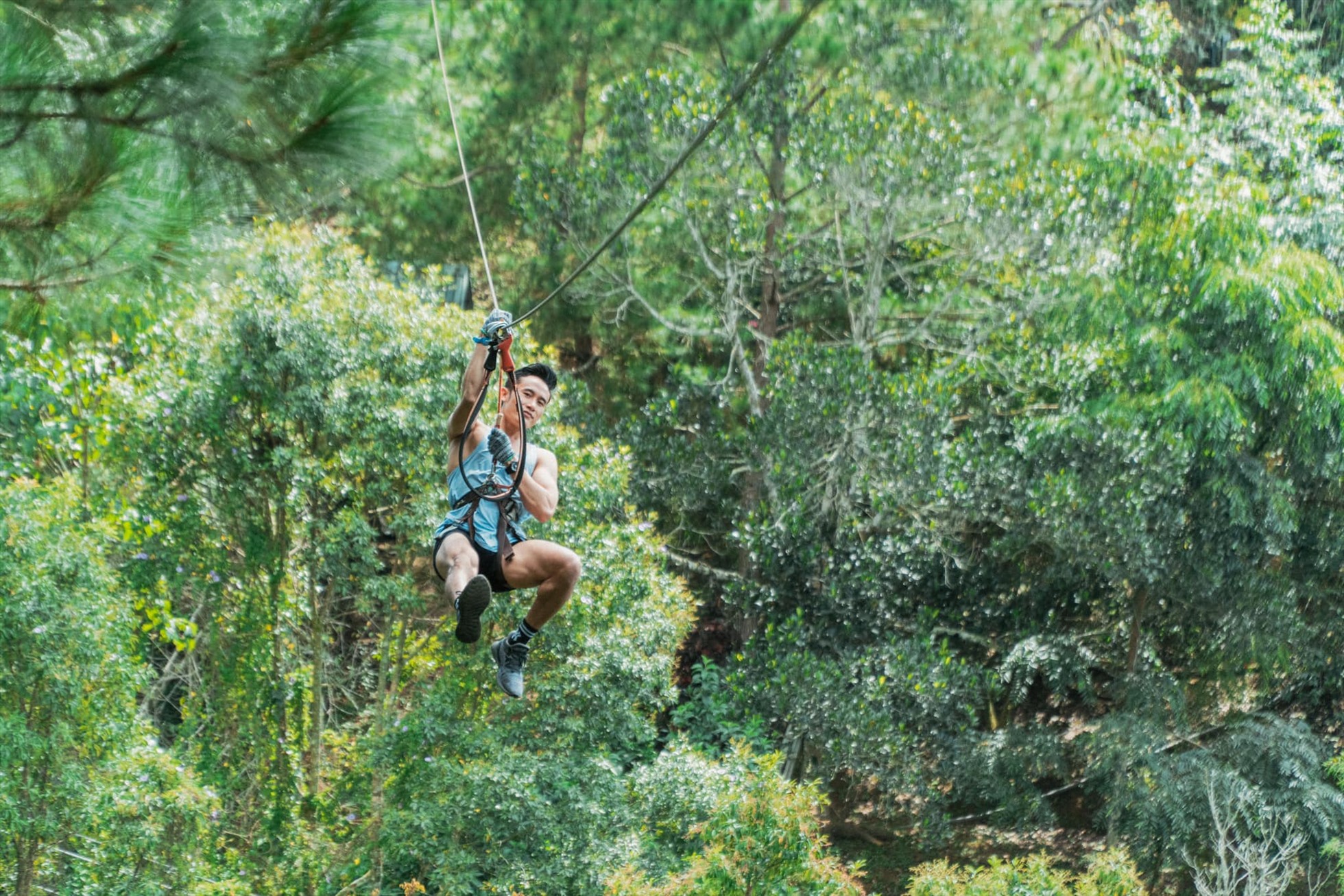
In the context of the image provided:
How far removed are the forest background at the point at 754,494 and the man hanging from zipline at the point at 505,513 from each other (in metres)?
2.30

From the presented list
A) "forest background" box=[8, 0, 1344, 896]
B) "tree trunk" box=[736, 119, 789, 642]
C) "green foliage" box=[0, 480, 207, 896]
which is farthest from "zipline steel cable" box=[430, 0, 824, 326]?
"tree trunk" box=[736, 119, 789, 642]

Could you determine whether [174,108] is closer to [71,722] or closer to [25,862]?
[71,722]

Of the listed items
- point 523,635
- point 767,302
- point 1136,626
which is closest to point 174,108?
point 523,635

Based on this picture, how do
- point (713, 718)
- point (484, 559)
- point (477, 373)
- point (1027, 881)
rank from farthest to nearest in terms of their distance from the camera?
point (713, 718) < point (1027, 881) < point (484, 559) < point (477, 373)

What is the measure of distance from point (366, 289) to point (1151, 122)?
576cm

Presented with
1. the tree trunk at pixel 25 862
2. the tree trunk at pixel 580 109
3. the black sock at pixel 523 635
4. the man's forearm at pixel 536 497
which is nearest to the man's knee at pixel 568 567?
the man's forearm at pixel 536 497

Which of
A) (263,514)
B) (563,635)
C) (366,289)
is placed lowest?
(563,635)

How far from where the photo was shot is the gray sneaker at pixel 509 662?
4254mm

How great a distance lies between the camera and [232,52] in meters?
3.67

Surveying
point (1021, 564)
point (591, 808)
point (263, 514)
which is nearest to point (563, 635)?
point (591, 808)

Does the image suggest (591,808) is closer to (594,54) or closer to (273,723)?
(273,723)

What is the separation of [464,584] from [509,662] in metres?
0.48

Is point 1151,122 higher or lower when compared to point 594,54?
lower

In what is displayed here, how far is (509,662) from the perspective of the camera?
430cm
